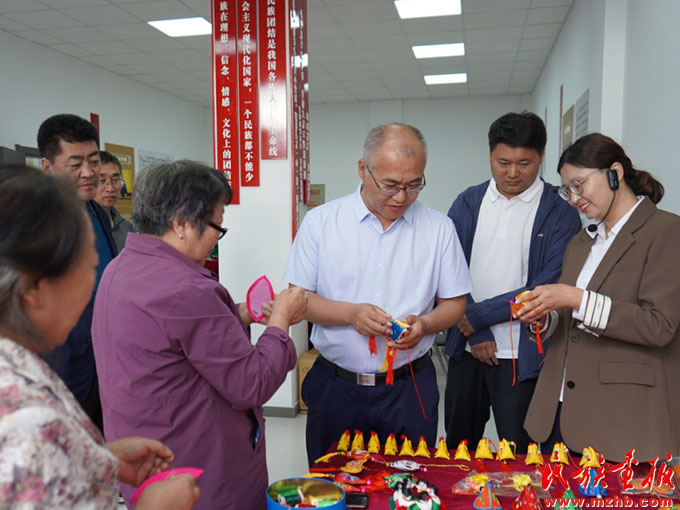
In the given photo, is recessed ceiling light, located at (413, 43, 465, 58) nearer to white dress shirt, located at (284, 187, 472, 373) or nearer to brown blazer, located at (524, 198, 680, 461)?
white dress shirt, located at (284, 187, 472, 373)

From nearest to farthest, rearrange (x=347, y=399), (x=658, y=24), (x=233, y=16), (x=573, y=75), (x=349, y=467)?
(x=349, y=467)
(x=347, y=399)
(x=658, y=24)
(x=233, y=16)
(x=573, y=75)

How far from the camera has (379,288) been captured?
185 cm

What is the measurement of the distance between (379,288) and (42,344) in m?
1.30

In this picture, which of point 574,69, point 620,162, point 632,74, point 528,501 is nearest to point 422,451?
point 528,501

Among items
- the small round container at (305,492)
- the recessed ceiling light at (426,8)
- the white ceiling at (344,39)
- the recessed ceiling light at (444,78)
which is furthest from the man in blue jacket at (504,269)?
the recessed ceiling light at (444,78)

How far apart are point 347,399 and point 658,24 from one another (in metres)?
2.45

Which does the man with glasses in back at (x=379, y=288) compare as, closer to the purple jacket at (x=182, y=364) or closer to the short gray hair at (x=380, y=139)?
the short gray hair at (x=380, y=139)

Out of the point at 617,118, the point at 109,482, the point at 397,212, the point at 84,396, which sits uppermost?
the point at 617,118

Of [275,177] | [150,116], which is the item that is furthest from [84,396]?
[150,116]

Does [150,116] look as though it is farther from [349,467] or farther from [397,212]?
[349,467]

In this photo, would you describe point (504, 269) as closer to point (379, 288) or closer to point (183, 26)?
point (379, 288)

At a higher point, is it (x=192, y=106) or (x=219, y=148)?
(x=192, y=106)

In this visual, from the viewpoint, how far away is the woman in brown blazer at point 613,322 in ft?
4.75

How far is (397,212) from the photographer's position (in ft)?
6.01
